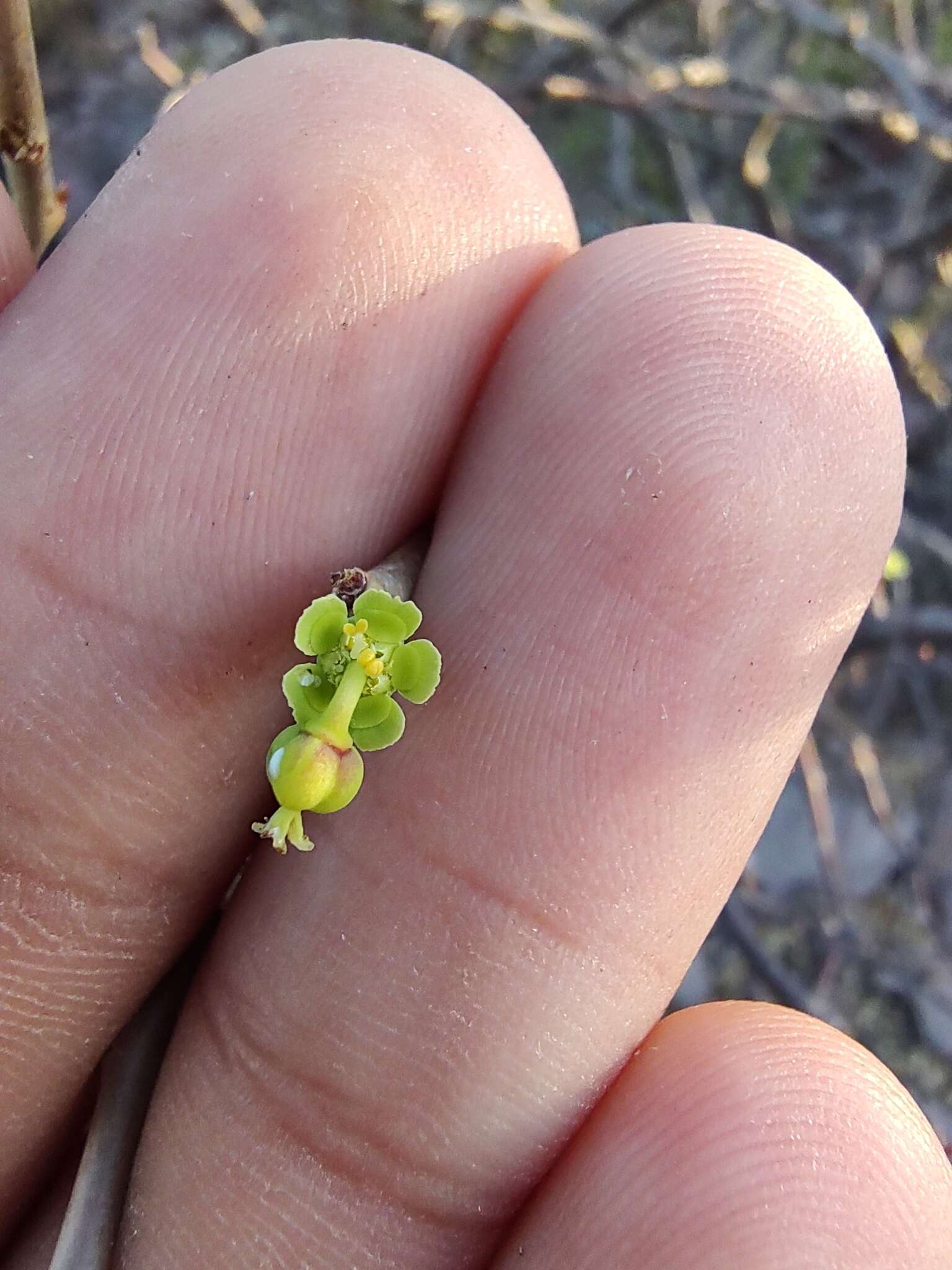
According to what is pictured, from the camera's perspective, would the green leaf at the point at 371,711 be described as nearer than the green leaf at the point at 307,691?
No

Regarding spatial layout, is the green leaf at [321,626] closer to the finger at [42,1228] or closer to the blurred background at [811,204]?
the finger at [42,1228]

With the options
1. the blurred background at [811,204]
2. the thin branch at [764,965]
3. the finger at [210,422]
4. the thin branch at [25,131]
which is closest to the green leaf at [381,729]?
the finger at [210,422]

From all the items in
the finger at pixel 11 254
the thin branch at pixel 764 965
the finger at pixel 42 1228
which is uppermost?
the finger at pixel 11 254

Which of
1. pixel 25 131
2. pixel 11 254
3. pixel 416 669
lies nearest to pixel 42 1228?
pixel 416 669

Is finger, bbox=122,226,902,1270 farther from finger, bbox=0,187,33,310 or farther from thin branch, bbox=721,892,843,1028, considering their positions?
thin branch, bbox=721,892,843,1028

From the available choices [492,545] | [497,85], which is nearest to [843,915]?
[492,545]

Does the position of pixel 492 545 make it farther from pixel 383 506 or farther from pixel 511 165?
pixel 511 165
